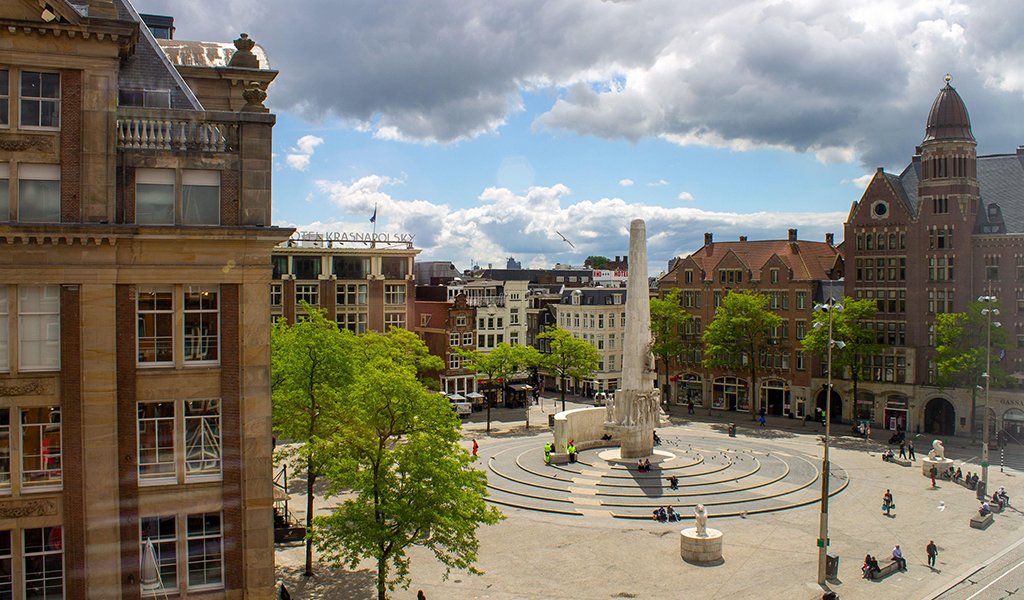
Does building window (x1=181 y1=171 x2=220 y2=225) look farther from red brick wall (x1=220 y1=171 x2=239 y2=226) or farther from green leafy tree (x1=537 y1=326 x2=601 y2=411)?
green leafy tree (x1=537 y1=326 x2=601 y2=411)

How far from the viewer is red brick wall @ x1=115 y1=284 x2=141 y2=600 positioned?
18703 millimetres

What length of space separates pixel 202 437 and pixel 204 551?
2.95 meters

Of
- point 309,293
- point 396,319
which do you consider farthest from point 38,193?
point 396,319

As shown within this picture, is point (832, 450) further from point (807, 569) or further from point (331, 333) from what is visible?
point (331, 333)

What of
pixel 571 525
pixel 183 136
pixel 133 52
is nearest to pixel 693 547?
pixel 571 525

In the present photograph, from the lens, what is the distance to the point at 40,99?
18422mm

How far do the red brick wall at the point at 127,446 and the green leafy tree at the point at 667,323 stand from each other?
192ft

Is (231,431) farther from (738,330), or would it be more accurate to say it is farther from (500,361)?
(738,330)

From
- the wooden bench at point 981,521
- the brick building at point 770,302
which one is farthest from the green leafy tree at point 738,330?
the wooden bench at point 981,521

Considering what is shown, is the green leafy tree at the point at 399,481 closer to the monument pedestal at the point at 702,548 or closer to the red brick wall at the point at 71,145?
the red brick wall at the point at 71,145

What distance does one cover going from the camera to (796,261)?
237ft

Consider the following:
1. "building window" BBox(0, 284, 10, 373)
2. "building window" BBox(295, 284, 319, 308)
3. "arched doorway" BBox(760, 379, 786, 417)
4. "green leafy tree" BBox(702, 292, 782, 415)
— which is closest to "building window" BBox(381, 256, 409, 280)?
"building window" BBox(295, 284, 319, 308)

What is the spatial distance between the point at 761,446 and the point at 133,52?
4760 centimetres

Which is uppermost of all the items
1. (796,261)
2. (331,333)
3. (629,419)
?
(796,261)
